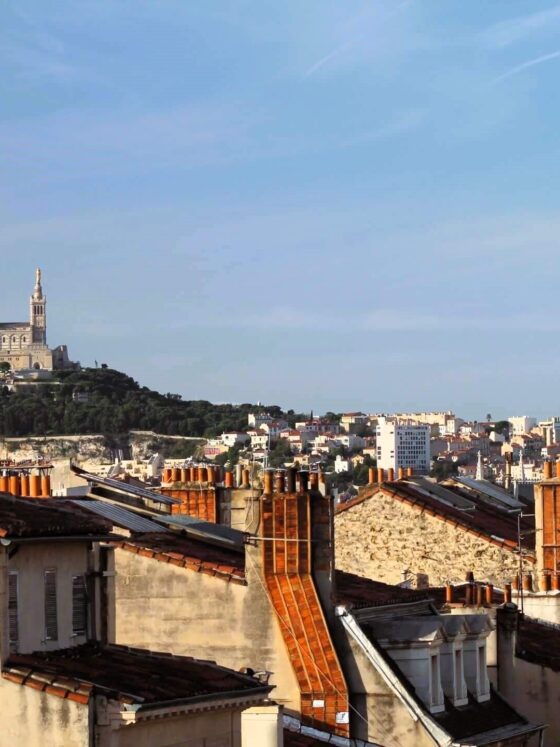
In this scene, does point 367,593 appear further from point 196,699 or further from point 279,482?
point 196,699

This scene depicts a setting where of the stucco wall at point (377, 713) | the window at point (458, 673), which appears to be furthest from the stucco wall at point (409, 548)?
the stucco wall at point (377, 713)

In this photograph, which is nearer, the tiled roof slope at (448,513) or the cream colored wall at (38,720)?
the cream colored wall at (38,720)

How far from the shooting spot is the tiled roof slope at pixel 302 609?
25.0 m

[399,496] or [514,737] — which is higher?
[399,496]

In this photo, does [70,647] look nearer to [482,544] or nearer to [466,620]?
[466,620]

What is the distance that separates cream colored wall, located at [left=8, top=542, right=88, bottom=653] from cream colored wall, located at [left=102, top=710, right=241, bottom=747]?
4.90 feet

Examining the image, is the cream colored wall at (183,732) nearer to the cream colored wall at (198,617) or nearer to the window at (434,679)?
the cream colored wall at (198,617)

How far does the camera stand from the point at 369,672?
25.4m

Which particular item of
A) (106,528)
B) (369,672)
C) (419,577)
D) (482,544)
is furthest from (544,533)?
(106,528)

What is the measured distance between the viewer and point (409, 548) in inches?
1677

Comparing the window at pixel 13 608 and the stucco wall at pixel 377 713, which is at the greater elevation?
the window at pixel 13 608

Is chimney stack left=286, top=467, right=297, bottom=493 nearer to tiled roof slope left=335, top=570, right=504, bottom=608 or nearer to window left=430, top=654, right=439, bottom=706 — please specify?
tiled roof slope left=335, top=570, right=504, bottom=608

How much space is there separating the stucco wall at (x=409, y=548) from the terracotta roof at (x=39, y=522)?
2182 centimetres

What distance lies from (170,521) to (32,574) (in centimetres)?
1187
